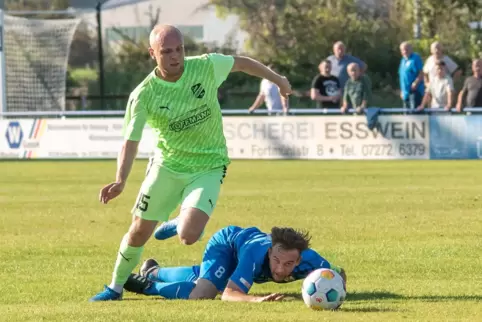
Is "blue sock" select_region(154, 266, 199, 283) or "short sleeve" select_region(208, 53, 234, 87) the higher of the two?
"short sleeve" select_region(208, 53, 234, 87)

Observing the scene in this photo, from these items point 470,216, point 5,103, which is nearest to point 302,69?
point 5,103

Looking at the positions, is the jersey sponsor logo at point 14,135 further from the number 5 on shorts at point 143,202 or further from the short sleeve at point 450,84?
the number 5 on shorts at point 143,202

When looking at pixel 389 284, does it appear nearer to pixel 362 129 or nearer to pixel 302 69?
pixel 362 129

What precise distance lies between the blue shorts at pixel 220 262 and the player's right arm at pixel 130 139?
866 mm

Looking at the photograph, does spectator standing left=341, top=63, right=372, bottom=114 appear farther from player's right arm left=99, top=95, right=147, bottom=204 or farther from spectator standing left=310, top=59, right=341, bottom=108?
player's right arm left=99, top=95, right=147, bottom=204

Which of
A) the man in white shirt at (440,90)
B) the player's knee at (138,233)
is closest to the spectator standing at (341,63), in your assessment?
the man in white shirt at (440,90)

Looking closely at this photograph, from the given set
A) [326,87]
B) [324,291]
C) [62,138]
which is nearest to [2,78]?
[62,138]

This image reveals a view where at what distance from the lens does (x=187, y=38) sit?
47.2m

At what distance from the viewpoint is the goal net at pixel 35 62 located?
34.6 m

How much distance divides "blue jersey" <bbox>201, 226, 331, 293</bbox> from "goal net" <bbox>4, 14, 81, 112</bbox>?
2454cm

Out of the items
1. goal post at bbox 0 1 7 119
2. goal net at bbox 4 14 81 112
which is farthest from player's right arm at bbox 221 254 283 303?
goal net at bbox 4 14 81 112

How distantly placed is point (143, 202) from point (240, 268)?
37.5 inches

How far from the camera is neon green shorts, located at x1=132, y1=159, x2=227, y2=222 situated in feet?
32.7

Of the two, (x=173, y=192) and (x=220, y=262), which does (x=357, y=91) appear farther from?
(x=220, y=262)
